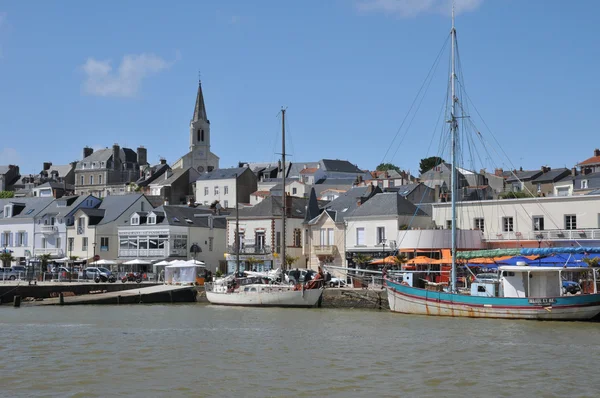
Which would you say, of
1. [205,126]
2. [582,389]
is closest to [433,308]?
[582,389]

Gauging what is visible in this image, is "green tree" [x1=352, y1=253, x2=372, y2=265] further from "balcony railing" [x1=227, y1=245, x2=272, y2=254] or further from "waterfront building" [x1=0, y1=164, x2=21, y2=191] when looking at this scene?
"waterfront building" [x1=0, y1=164, x2=21, y2=191]

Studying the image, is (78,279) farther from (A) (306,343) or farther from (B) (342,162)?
(B) (342,162)

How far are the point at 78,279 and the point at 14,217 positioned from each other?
20488 mm

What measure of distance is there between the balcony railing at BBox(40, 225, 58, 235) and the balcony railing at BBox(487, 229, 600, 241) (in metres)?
→ 43.2

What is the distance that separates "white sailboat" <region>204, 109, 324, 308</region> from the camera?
47.0m

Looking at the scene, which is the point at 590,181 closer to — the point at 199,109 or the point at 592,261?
the point at 592,261

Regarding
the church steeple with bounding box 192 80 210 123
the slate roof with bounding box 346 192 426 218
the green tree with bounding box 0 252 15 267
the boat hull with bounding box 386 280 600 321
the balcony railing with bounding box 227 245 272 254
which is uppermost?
the church steeple with bounding box 192 80 210 123

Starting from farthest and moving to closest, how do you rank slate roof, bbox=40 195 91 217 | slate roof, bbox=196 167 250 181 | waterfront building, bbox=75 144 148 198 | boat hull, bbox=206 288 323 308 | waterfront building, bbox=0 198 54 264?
waterfront building, bbox=75 144 148 198
slate roof, bbox=196 167 250 181
waterfront building, bbox=0 198 54 264
slate roof, bbox=40 195 91 217
boat hull, bbox=206 288 323 308

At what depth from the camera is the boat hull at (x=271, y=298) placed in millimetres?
46969

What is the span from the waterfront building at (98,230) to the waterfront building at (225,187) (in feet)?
104

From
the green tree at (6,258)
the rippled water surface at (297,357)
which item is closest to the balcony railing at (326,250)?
the rippled water surface at (297,357)

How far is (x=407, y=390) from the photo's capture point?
21.0 meters

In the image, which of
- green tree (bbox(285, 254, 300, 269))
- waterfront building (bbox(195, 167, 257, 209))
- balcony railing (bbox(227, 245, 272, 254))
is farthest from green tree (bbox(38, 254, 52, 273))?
waterfront building (bbox(195, 167, 257, 209))

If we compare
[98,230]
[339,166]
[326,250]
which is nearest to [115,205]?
[98,230]
